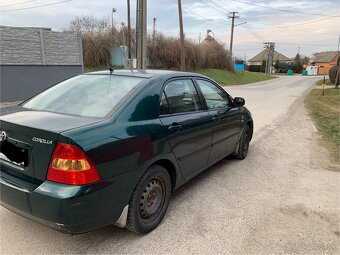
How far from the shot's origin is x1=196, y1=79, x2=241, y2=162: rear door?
4.36 meters

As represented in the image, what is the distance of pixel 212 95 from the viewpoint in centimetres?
457

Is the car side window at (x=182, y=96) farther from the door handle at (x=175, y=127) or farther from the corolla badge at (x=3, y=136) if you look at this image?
the corolla badge at (x=3, y=136)

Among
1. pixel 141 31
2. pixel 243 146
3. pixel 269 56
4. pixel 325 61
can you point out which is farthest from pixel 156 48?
pixel 325 61

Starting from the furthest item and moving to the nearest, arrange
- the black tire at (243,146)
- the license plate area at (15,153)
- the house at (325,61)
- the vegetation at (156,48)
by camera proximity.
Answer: the house at (325,61)
the vegetation at (156,48)
the black tire at (243,146)
the license plate area at (15,153)

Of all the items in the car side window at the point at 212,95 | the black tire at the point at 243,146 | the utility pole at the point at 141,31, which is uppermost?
the utility pole at the point at 141,31

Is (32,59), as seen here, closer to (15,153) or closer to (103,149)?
(15,153)

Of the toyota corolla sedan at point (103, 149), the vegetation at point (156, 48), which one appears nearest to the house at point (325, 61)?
the vegetation at point (156, 48)

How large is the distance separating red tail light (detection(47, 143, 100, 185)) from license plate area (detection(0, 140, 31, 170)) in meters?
0.32

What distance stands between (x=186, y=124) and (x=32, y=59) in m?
13.0

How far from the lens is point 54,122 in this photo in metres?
2.70

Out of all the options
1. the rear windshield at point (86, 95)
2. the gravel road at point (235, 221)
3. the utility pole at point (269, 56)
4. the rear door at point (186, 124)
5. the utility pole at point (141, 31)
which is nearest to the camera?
the gravel road at point (235, 221)

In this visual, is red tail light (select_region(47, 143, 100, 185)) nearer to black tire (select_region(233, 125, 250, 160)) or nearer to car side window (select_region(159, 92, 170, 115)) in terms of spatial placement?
car side window (select_region(159, 92, 170, 115))

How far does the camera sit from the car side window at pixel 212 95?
4340 millimetres

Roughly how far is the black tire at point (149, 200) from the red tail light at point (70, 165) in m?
0.63
